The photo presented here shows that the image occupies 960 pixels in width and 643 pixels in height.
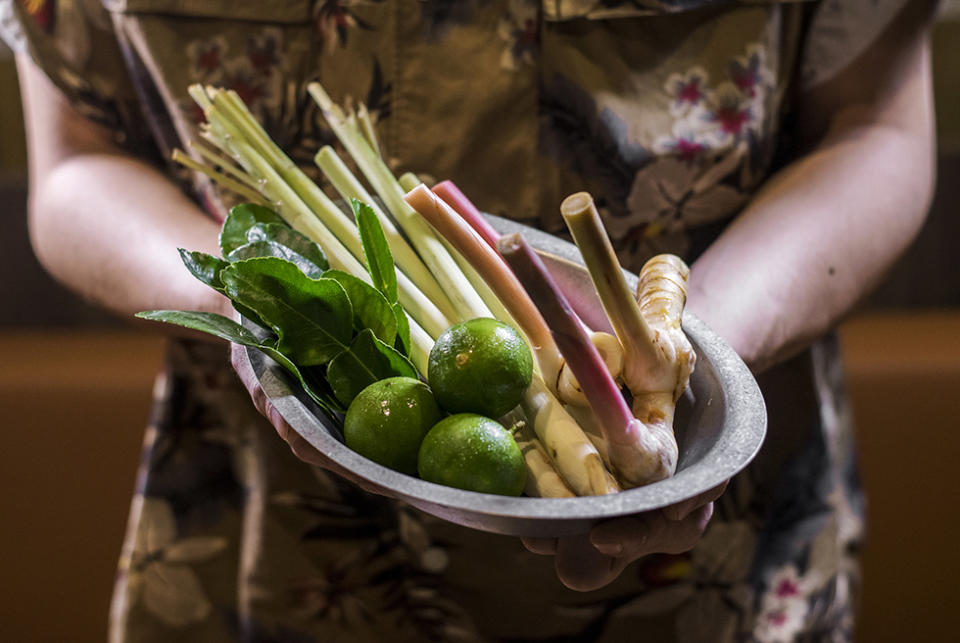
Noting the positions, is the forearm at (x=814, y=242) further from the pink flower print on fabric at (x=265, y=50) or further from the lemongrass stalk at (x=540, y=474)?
the pink flower print on fabric at (x=265, y=50)

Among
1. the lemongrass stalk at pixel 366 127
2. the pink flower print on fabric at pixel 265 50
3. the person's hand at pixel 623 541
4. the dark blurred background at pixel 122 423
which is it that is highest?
the pink flower print on fabric at pixel 265 50

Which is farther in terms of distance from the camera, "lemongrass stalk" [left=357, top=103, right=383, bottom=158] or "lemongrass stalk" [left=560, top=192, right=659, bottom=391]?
"lemongrass stalk" [left=357, top=103, right=383, bottom=158]

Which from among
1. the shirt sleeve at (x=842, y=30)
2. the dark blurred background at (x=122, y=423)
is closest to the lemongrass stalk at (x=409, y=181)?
the shirt sleeve at (x=842, y=30)

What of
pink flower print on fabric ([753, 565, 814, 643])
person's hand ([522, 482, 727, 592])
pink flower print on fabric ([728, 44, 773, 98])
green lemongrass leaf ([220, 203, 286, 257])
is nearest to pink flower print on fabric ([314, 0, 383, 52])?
green lemongrass leaf ([220, 203, 286, 257])

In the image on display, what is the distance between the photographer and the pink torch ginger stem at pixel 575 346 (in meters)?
0.36

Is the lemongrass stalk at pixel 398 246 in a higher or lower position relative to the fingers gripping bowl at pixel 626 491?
higher

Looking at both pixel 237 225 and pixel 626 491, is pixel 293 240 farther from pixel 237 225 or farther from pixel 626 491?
pixel 626 491

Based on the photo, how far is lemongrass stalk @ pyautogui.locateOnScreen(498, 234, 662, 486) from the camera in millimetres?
374

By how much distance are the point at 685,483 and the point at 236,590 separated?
0.55m

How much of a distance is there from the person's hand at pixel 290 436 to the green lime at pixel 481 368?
64 millimetres

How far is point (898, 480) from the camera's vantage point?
124cm

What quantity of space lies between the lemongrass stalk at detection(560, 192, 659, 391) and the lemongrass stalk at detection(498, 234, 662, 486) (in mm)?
22

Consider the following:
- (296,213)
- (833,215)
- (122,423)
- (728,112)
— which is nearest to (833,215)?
(833,215)

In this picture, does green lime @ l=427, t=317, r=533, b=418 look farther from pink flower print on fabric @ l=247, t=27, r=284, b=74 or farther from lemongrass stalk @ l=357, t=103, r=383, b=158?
pink flower print on fabric @ l=247, t=27, r=284, b=74
